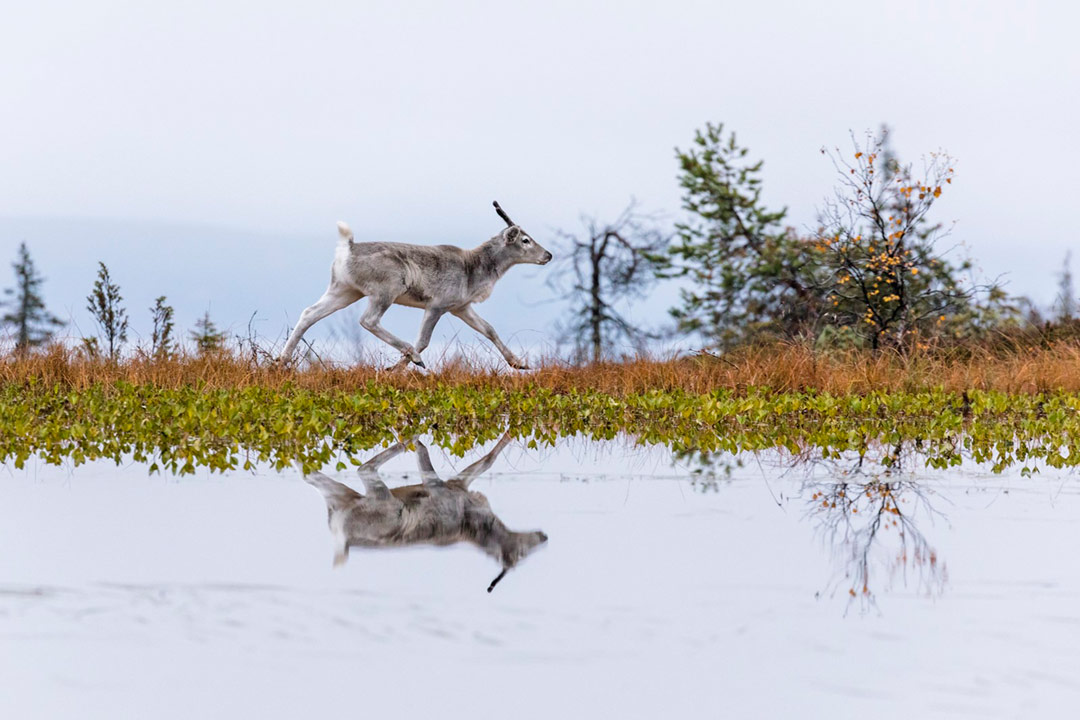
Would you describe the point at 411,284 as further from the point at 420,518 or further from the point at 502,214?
the point at 420,518

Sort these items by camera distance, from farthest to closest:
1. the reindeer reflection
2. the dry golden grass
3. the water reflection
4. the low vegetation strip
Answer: the dry golden grass < the low vegetation strip < the reindeer reflection < the water reflection

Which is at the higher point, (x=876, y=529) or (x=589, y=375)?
(x=589, y=375)

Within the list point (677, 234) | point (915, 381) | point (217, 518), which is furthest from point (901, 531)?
point (677, 234)

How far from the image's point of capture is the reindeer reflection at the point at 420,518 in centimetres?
527

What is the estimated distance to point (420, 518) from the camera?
234 inches

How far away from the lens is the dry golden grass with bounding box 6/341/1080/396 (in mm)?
14305

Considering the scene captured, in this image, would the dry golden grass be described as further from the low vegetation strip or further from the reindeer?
the reindeer

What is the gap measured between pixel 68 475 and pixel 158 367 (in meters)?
7.68

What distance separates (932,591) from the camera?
4.43 metres

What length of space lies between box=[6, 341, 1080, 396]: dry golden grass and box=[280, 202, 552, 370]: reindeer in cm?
75

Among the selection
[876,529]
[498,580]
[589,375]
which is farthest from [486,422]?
[498,580]

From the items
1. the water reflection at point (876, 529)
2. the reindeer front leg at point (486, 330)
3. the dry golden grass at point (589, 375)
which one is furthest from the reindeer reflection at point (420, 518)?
the reindeer front leg at point (486, 330)

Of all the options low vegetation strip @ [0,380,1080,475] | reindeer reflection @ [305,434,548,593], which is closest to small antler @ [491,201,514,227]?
low vegetation strip @ [0,380,1080,475]

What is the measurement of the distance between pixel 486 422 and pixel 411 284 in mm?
5374
